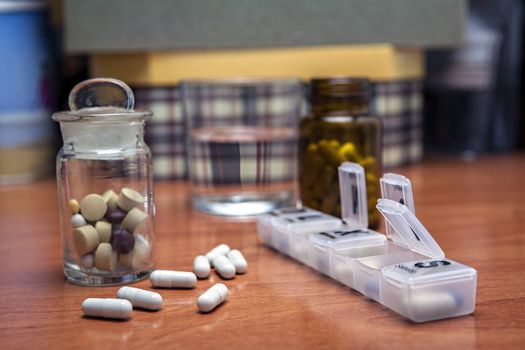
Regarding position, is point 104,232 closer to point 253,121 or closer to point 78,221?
point 78,221

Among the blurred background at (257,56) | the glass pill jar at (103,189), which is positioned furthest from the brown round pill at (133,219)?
the blurred background at (257,56)

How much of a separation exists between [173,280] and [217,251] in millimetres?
95

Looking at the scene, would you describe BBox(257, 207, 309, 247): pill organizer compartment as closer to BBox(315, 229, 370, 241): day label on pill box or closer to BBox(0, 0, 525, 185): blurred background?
BBox(315, 229, 370, 241): day label on pill box

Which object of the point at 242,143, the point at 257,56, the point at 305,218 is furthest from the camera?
the point at 257,56

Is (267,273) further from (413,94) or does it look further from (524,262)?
(413,94)

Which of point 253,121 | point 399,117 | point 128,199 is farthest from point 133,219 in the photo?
point 399,117

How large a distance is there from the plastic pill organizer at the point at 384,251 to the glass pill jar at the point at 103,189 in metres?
0.14

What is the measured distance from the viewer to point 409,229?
0.59m

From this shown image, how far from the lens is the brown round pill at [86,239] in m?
0.63

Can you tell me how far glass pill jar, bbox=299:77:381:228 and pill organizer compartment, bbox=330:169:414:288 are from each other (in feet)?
0.49

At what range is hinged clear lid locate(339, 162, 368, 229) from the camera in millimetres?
678

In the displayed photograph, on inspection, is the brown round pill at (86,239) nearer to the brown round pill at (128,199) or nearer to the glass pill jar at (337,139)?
the brown round pill at (128,199)

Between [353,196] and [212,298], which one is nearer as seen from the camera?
[212,298]

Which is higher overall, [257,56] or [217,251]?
[257,56]
